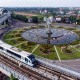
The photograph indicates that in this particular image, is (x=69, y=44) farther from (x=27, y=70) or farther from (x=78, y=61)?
(x=27, y=70)

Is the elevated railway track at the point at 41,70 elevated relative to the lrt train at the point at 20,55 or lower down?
lower down

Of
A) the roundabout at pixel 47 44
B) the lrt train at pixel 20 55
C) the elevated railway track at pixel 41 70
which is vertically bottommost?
→ the roundabout at pixel 47 44

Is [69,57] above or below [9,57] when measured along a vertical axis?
below

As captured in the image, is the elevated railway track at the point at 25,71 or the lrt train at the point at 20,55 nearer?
the elevated railway track at the point at 25,71

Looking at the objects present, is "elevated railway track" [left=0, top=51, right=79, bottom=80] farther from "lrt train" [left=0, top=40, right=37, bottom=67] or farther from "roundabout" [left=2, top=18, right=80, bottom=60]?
"roundabout" [left=2, top=18, right=80, bottom=60]

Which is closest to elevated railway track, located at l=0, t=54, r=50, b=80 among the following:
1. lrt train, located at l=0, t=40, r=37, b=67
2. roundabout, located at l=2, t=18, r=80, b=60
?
lrt train, located at l=0, t=40, r=37, b=67

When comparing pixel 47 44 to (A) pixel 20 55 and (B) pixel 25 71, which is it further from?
(B) pixel 25 71

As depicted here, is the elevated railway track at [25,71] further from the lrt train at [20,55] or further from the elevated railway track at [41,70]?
the lrt train at [20,55]

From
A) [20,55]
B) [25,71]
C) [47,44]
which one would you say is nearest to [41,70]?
[25,71]

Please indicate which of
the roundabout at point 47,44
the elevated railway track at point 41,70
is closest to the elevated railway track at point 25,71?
the elevated railway track at point 41,70

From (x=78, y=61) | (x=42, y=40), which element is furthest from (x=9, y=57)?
(x=42, y=40)

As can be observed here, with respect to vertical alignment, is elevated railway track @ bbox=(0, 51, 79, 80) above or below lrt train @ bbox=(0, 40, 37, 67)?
below
